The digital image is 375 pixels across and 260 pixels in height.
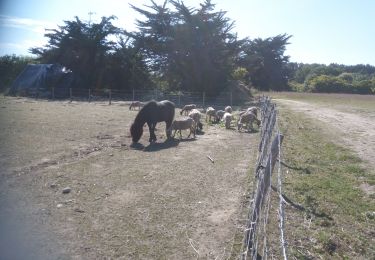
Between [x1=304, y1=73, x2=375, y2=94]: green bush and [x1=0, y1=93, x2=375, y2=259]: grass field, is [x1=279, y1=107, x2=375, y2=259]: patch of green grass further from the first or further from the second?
[x1=304, y1=73, x2=375, y2=94]: green bush

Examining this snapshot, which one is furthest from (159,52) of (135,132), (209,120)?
(135,132)

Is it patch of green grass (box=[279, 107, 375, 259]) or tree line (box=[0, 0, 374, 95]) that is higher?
tree line (box=[0, 0, 374, 95])

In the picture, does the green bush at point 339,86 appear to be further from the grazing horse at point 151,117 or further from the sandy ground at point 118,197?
the sandy ground at point 118,197

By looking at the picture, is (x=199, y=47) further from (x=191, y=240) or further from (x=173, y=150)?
A: (x=191, y=240)

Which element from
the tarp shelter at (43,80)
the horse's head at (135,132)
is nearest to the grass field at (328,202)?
the horse's head at (135,132)

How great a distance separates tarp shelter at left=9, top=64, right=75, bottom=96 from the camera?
32.9 metres

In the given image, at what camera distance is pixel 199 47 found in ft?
105

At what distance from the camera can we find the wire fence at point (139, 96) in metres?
30.6

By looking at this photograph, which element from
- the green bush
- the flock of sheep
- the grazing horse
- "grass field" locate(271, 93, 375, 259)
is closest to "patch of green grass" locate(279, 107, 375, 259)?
"grass field" locate(271, 93, 375, 259)

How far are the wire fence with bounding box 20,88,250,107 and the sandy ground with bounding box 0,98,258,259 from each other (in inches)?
700

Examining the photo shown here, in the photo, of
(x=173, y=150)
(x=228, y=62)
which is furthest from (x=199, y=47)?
(x=173, y=150)

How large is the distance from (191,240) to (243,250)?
0.83m

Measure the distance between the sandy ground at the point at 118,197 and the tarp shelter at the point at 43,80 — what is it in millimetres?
21162

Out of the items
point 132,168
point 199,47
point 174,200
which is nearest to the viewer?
point 174,200
